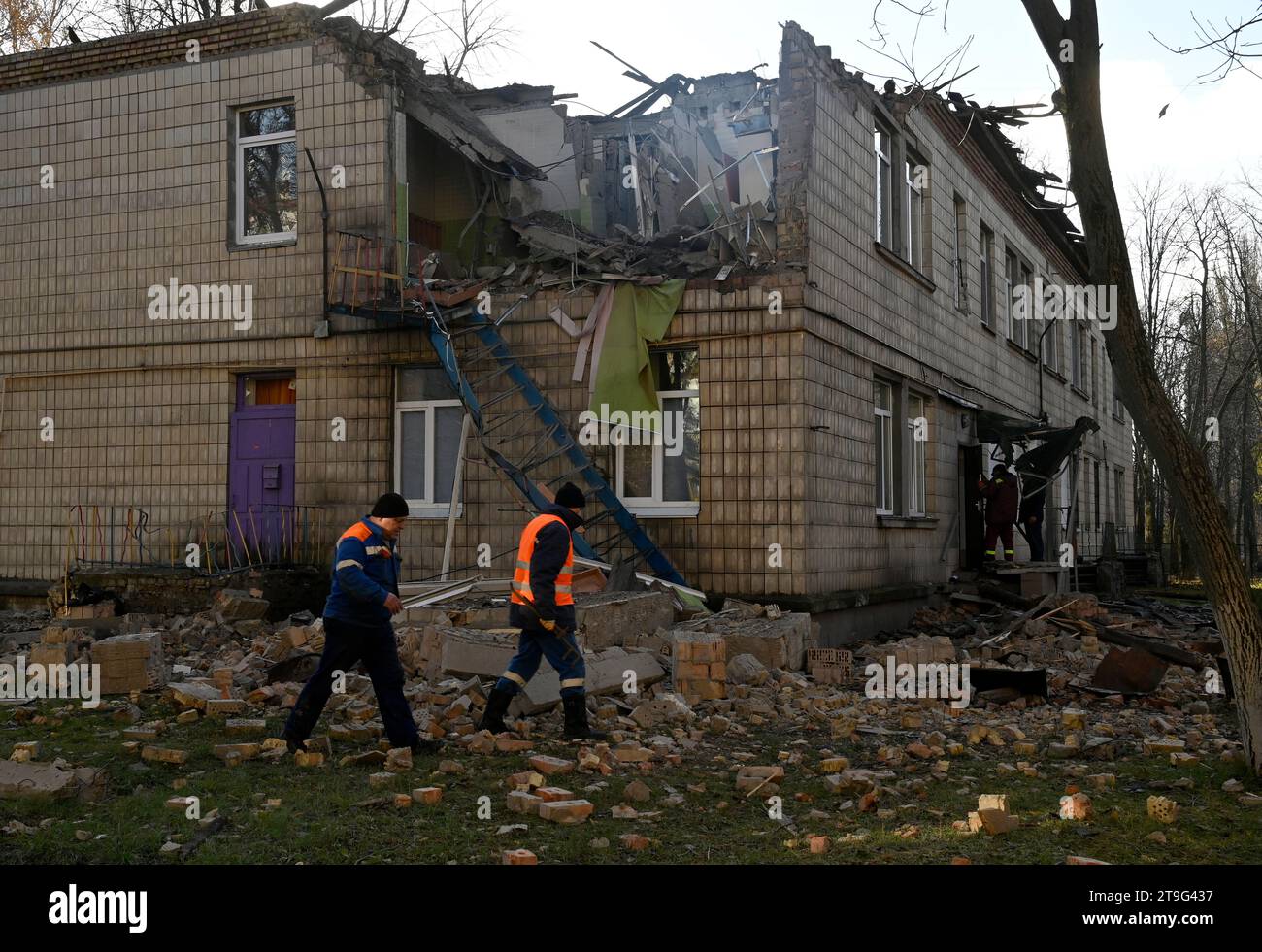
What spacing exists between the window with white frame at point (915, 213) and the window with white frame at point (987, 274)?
3919 mm

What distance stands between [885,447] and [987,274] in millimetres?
6901

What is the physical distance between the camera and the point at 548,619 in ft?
26.9

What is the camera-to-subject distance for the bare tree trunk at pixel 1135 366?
727cm

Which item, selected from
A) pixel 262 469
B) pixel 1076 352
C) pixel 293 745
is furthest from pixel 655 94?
pixel 1076 352

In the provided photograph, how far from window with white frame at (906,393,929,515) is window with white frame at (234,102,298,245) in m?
8.81

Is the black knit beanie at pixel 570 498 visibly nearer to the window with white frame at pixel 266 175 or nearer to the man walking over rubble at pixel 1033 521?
the window with white frame at pixel 266 175

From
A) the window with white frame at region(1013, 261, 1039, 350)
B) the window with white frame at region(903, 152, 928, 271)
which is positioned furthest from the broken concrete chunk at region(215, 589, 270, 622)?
the window with white frame at region(1013, 261, 1039, 350)

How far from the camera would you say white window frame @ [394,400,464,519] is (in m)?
13.9

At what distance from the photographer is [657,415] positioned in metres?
12.8

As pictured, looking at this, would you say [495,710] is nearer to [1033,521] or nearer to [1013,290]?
[1033,521]

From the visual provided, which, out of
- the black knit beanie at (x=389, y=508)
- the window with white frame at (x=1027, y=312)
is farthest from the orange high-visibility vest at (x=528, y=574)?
the window with white frame at (x=1027, y=312)

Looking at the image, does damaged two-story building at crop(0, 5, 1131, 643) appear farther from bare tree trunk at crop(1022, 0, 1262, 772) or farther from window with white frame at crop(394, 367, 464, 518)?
bare tree trunk at crop(1022, 0, 1262, 772)
